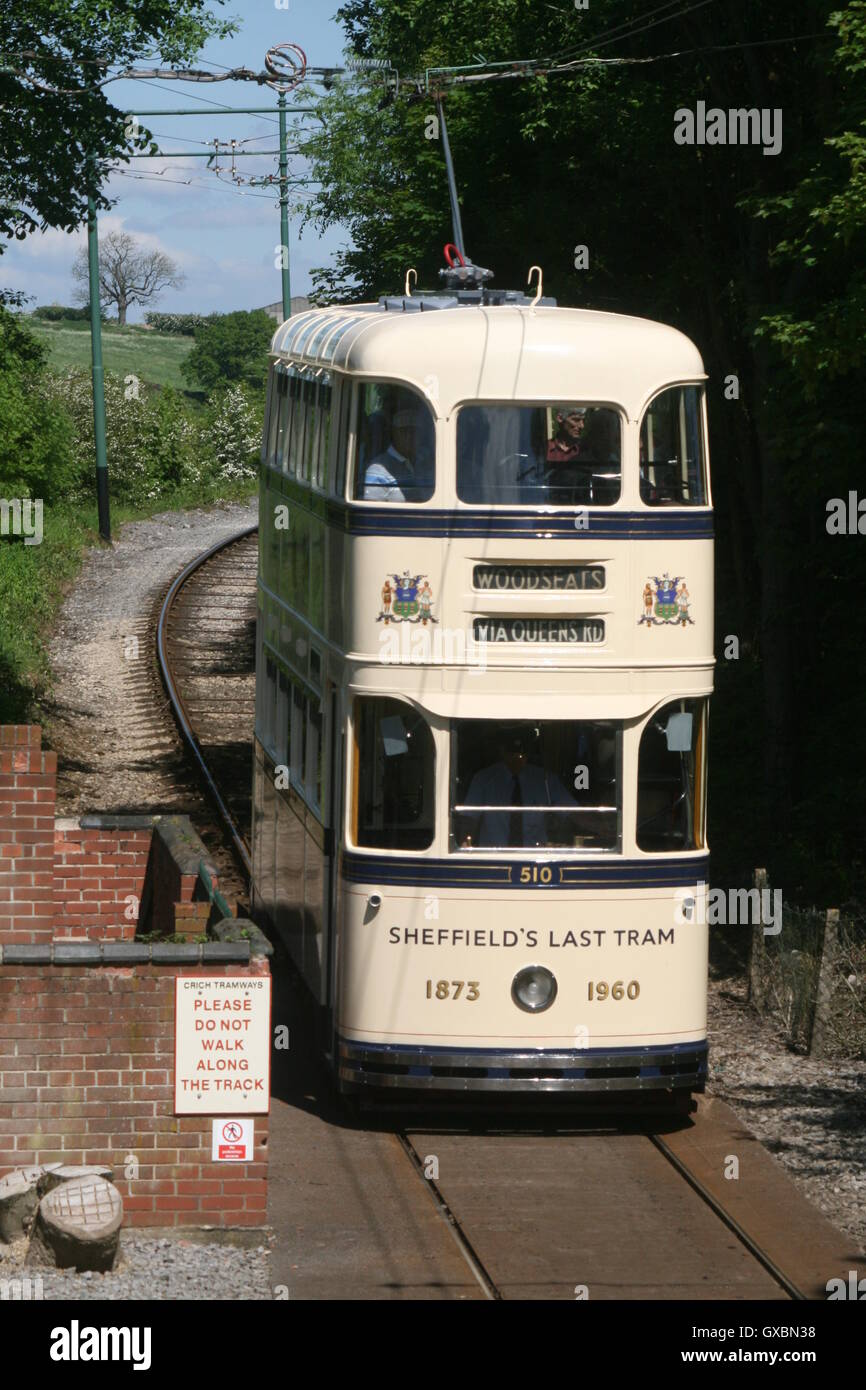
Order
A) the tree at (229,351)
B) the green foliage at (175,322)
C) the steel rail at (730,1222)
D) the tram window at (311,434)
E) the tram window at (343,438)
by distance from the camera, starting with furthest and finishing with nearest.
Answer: the green foliage at (175,322) < the tree at (229,351) < the tram window at (311,434) < the tram window at (343,438) < the steel rail at (730,1222)

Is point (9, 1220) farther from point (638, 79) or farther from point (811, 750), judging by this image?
point (638, 79)

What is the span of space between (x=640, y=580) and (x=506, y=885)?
75.8 inches

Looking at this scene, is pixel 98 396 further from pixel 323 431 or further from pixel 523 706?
pixel 523 706

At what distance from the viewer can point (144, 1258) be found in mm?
9617

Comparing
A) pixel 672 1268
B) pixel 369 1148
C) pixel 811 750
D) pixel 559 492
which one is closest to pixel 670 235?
pixel 811 750

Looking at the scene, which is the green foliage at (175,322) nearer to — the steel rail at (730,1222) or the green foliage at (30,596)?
the green foliage at (30,596)

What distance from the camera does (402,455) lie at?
470 inches

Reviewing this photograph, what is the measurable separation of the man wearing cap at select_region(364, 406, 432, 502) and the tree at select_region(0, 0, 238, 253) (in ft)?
30.8

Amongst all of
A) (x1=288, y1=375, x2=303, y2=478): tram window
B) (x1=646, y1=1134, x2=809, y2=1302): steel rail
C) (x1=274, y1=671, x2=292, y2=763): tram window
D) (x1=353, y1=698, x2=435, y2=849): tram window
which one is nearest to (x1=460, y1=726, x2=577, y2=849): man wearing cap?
(x1=353, y1=698, x2=435, y2=849): tram window

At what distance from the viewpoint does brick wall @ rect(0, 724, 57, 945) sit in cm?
1116

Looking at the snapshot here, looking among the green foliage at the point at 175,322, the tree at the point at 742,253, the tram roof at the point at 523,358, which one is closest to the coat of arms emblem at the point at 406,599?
the tram roof at the point at 523,358

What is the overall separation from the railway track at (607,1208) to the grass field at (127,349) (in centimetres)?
8913

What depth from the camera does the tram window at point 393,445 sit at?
11859 mm

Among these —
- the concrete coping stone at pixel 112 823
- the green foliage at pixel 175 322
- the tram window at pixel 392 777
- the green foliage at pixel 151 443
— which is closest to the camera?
the tram window at pixel 392 777
